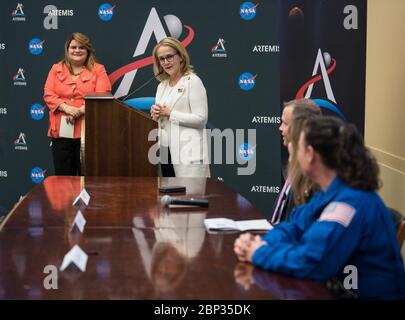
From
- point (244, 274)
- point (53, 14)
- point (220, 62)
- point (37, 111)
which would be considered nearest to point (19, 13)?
point (53, 14)

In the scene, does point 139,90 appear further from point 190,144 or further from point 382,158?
point 382,158

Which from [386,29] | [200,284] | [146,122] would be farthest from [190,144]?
[200,284]

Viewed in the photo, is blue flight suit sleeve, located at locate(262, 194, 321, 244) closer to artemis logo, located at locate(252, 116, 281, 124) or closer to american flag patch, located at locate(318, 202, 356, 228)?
american flag patch, located at locate(318, 202, 356, 228)

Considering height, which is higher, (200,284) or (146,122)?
(146,122)

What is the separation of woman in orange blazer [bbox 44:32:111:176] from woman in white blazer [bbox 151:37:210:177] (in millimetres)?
1212

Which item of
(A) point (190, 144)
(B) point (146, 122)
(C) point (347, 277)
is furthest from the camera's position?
(A) point (190, 144)

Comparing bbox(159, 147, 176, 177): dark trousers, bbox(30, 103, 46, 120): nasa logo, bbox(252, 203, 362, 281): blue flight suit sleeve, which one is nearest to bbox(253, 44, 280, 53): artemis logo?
bbox(159, 147, 176, 177): dark trousers

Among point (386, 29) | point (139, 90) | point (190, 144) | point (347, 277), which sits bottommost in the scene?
point (347, 277)

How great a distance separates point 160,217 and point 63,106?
2.96 metres

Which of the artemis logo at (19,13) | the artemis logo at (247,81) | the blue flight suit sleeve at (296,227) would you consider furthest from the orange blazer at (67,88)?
the blue flight suit sleeve at (296,227)

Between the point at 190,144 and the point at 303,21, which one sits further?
the point at 303,21

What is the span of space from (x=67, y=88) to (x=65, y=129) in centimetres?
36

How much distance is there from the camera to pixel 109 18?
6.11 m

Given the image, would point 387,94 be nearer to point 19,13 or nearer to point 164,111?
point 164,111
